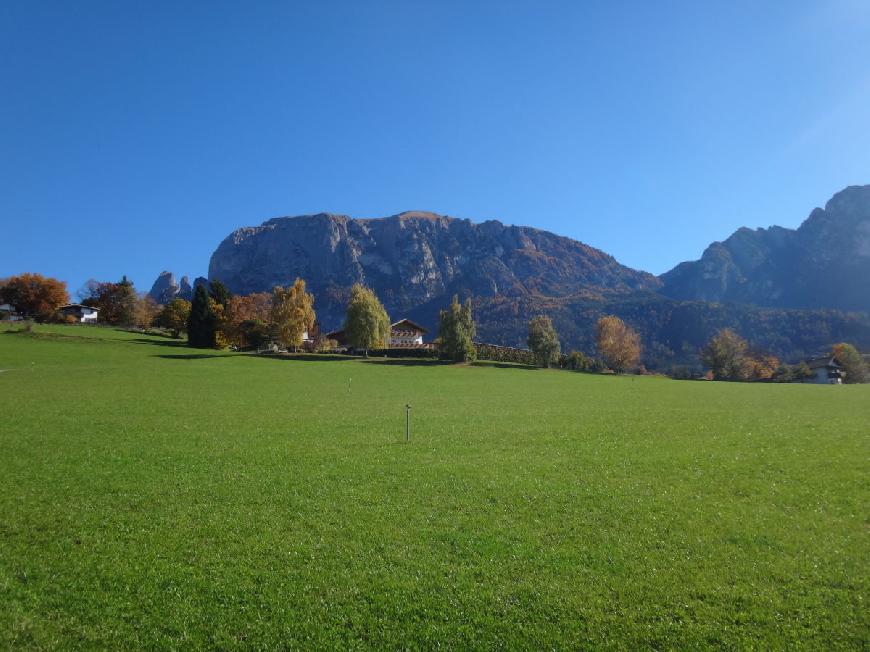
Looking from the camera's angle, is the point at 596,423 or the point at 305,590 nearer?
the point at 305,590

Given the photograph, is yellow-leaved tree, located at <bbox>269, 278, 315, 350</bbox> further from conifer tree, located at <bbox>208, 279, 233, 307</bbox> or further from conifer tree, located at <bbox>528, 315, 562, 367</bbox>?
conifer tree, located at <bbox>528, 315, 562, 367</bbox>

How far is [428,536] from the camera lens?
33.3 feet

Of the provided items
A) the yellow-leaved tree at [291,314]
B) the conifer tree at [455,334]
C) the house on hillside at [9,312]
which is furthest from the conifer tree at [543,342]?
the house on hillside at [9,312]

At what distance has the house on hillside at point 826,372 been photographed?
328ft

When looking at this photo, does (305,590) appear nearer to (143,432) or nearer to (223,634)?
(223,634)

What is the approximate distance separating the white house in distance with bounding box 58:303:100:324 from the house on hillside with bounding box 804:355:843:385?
166653mm

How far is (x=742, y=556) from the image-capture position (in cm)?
938

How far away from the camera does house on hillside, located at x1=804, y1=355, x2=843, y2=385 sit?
10009cm

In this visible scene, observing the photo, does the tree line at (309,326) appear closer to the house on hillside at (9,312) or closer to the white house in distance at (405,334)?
the house on hillside at (9,312)

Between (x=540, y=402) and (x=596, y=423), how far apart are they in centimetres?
1088

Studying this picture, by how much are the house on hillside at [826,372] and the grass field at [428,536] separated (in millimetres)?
100639

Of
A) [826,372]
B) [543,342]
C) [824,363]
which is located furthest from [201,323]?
[824,363]

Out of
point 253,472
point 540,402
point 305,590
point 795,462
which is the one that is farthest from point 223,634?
point 540,402

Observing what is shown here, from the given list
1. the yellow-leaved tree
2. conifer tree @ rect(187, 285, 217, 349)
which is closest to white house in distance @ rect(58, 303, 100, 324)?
conifer tree @ rect(187, 285, 217, 349)
